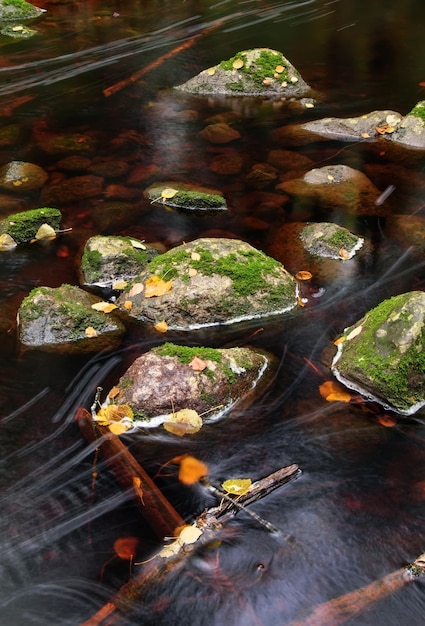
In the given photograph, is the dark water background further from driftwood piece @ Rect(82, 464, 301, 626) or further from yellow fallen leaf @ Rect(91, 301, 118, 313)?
yellow fallen leaf @ Rect(91, 301, 118, 313)

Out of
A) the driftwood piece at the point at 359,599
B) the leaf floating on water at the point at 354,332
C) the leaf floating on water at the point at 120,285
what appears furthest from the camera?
the leaf floating on water at the point at 120,285

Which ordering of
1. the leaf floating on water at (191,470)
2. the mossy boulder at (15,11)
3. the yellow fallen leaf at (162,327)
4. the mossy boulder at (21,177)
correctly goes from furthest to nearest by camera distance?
the mossy boulder at (15,11) → the mossy boulder at (21,177) → the yellow fallen leaf at (162,327) → the leaf floating on water at (191,470)

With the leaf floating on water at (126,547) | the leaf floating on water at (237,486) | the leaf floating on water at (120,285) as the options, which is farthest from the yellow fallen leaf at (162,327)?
the leaf floating on water at (126,547)

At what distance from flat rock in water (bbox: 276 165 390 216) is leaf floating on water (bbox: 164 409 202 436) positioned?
3.78 m

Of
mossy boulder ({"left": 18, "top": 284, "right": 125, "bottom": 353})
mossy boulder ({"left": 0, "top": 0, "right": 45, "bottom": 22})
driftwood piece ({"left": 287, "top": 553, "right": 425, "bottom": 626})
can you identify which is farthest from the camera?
mossy boulder ({"left": 0, "top": 0, "right": 45, "bottom": 22})

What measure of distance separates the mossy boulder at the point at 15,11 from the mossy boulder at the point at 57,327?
40.4ft

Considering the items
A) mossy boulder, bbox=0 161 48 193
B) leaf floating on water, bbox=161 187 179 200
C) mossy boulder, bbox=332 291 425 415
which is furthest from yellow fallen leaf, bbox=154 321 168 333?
mossy boulder, bbox=0 161 48 193

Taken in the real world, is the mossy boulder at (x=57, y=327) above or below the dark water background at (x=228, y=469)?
above

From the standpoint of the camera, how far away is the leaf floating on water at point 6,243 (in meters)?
6.42

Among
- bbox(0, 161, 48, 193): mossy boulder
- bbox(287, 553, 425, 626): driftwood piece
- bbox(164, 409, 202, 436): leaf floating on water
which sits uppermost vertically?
bbox(0, 161, 48, 193): mossy boulder

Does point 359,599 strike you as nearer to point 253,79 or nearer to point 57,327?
point 57,327

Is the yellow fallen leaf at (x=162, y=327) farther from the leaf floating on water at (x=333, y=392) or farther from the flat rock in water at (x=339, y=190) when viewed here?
the flat rock in water at (x=339, y=190)

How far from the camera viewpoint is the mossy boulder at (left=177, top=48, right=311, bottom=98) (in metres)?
10.7

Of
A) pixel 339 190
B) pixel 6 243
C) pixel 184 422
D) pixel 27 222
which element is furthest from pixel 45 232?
pixel 339 190
